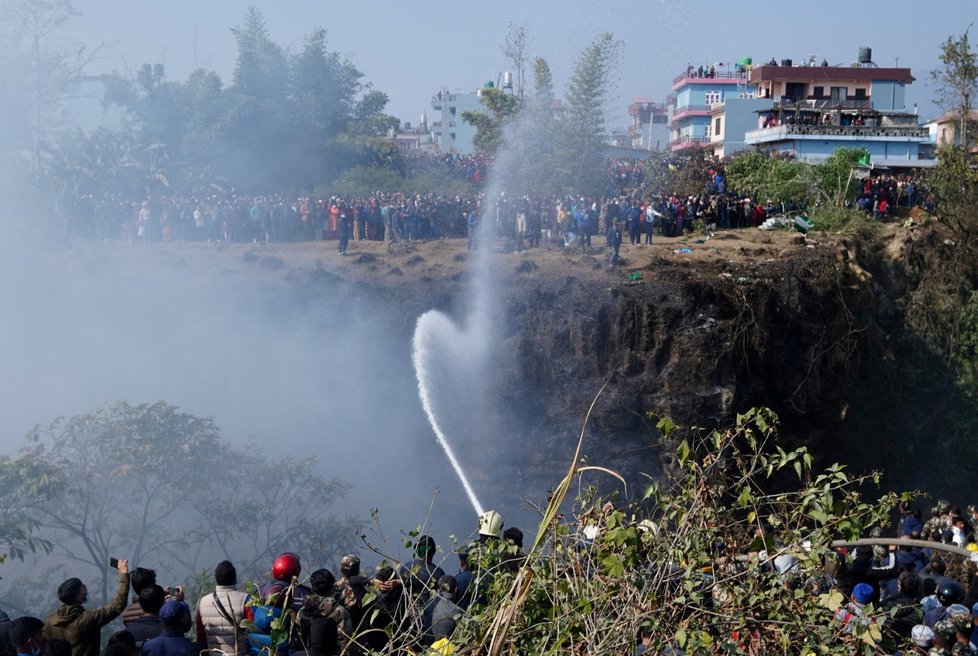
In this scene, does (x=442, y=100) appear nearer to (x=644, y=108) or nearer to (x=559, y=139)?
(x=644, y=108)

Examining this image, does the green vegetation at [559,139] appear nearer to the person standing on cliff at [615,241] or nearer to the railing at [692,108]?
the person standing on cliff at [615,241]

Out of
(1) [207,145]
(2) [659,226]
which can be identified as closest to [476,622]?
(2) [659,226]

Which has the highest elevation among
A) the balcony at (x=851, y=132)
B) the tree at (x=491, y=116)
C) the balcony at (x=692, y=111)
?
the balcony at (x=692, y=111)

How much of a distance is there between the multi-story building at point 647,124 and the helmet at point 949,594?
56.2 m

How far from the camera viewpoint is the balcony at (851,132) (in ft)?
122

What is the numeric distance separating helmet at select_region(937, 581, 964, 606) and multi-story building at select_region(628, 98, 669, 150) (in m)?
56.2

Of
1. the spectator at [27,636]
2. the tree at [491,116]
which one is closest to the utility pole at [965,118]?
the tree at [491,116]

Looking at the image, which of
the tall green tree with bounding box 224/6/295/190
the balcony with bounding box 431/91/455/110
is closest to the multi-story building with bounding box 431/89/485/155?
the balcony with bounding box 431/91/455/110

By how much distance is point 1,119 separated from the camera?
24906 mm

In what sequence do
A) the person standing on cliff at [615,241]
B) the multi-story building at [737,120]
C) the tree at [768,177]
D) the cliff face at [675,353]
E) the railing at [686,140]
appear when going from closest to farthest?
1. the cliff face at [675,353]
2. the person standing on cliff at [615,241]
3. the tree at [768,177]
4. the multi-story building at [737,120]
5. the railing at [686,140]

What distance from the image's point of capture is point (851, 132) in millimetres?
38250

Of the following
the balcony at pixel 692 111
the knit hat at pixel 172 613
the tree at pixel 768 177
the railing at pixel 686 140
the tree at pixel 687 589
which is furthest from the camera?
the balcony at pixel 692 111

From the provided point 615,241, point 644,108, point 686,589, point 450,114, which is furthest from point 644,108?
point 686,589

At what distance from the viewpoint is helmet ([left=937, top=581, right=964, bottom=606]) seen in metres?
7.74
